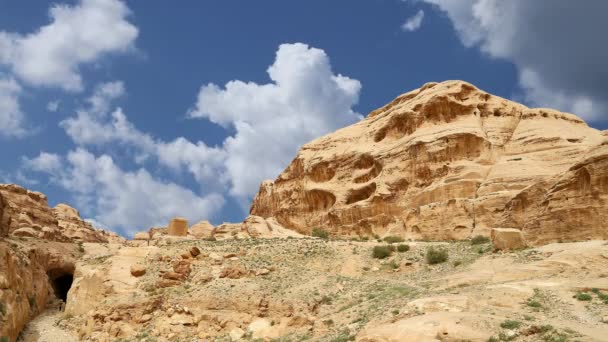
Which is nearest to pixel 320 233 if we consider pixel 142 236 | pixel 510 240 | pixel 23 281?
pixel 142 236

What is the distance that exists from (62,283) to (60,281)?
0.21 meters

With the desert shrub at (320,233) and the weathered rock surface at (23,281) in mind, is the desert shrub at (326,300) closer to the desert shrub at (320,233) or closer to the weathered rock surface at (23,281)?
the weathered rock surface at (23,281)

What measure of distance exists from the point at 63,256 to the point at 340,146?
26660 mm

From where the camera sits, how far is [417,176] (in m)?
46.7

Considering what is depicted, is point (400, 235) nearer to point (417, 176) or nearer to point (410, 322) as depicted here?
point (417, 176)

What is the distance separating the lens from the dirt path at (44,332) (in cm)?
2635

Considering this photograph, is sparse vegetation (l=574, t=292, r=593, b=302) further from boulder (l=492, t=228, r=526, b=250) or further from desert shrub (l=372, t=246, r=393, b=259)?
desert shrub (l=372, t=246, r=393, b=259)

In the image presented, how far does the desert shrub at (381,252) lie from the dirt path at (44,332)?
16.2m

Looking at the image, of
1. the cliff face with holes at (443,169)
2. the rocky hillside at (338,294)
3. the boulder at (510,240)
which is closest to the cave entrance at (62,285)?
the rocky hillside at (338,294)

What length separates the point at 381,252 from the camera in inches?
1345

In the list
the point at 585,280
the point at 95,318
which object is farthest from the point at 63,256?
the point at 585,280

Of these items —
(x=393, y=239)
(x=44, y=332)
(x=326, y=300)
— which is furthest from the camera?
(x=393, y=239)

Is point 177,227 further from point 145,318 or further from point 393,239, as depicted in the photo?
point 145,318

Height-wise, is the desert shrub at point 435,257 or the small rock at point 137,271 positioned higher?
the desert shrub at point 435,257
